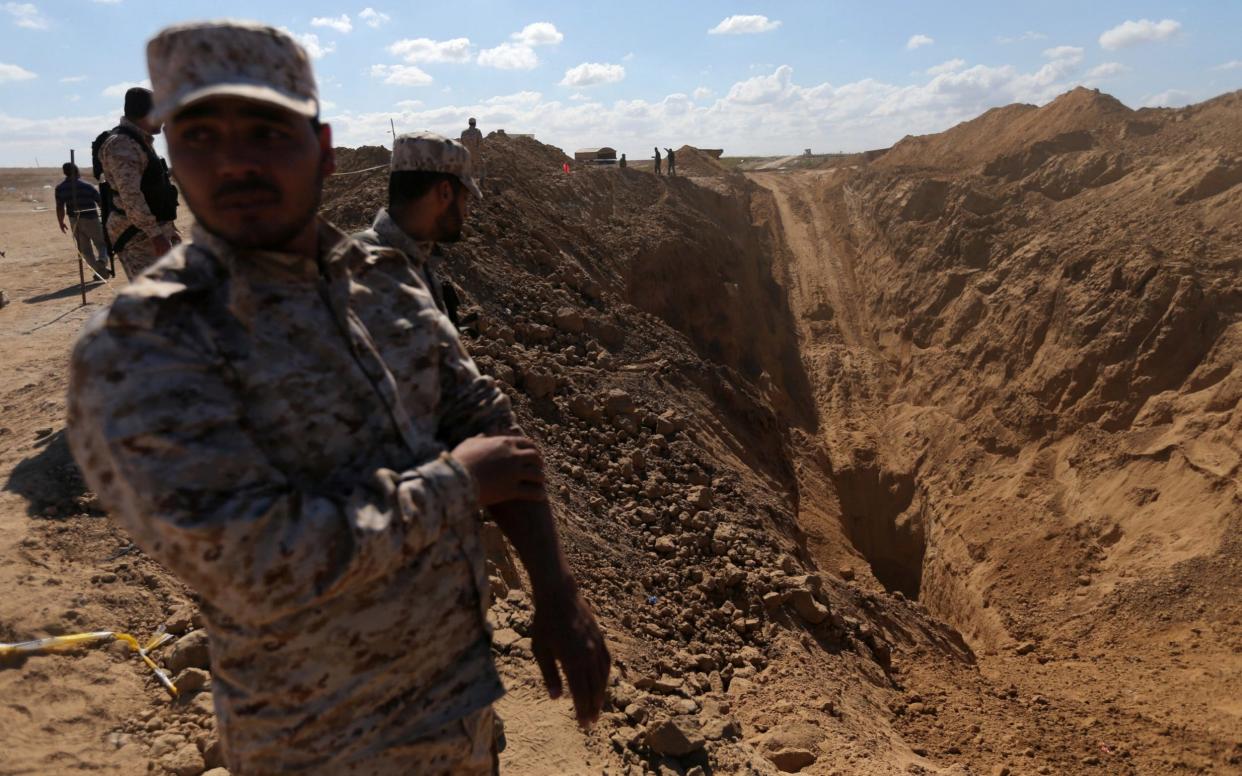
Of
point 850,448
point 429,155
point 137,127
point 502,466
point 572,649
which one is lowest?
point 850,448

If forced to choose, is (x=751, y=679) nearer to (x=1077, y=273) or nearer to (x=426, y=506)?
(x=426, y=506)

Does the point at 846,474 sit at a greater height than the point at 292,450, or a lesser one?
lesser

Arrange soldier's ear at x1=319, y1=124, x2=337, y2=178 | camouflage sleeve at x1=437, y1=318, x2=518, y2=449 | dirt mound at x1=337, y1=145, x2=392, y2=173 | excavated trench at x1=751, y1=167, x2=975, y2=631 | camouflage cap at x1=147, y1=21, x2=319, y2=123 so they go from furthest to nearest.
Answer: dirt mound at x1=337, y1=145, x2=392, y2=173 < excavated trench at x1=751, y1=167, x2=975, y2=631 < camouflage sleeve at x1=437, y1=318, x2=518, y2=449 < soldier's ear at x1=319, y1=124, x2=337, y2=178 < camouflage cap at x1=147, y1=21, x2=319, y2=123

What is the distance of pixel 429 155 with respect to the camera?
117 inches

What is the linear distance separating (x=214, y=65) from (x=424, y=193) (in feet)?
Answer: 6.36

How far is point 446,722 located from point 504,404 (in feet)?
1.78

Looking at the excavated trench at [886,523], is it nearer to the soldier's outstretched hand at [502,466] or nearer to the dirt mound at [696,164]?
the soldier's outstretched hand at [502,466]

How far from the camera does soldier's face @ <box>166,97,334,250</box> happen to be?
1115 millimetres

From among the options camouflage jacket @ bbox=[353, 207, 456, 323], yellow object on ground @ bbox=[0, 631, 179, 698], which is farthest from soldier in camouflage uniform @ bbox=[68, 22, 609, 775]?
yellow object on ground @ bbox=[0, 631, 179, 698]

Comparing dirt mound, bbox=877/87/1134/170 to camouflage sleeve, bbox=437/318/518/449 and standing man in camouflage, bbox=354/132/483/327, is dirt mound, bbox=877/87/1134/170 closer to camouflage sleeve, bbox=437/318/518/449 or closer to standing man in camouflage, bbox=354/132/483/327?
standing man in camouflage, bbox=354/132/483/327

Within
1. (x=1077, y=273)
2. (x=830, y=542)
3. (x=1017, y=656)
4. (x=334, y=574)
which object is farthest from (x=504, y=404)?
(x=1077, y=273)

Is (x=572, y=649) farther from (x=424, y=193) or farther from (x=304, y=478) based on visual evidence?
(x=424, y=193)

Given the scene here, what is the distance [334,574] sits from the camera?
108cm

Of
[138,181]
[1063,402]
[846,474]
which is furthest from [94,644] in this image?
[1063,402]
